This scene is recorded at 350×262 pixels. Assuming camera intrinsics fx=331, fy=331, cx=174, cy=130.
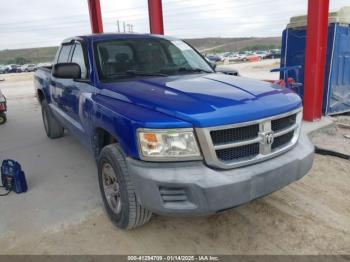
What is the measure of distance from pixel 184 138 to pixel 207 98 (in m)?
0.44

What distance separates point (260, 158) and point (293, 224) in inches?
36.7

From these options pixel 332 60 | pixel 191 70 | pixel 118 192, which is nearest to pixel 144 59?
pixel 191 70

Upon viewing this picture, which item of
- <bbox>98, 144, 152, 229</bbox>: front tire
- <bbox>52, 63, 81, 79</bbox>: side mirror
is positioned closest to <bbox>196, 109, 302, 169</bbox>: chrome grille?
<bbox>98, 144, 152, 229</bbox>: front tire

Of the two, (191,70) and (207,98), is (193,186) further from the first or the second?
(191,70)

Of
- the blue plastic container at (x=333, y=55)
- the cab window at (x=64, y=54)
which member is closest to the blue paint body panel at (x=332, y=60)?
the blue plastic container at (x=333, y=55)

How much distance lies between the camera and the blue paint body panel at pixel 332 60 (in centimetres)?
655

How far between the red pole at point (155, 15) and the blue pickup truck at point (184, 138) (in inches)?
186

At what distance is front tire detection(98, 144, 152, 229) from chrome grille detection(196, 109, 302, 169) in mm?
714

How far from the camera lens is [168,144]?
7.91ft

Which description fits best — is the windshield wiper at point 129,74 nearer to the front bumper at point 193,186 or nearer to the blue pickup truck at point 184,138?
the blue pickup truck at point 184,138

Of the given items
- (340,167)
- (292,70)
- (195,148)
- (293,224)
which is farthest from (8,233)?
(292,70)

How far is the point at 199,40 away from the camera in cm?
→ 12038

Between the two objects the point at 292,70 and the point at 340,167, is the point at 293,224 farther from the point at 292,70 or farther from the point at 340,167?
the point at 292,70

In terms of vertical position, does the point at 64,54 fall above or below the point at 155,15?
below
